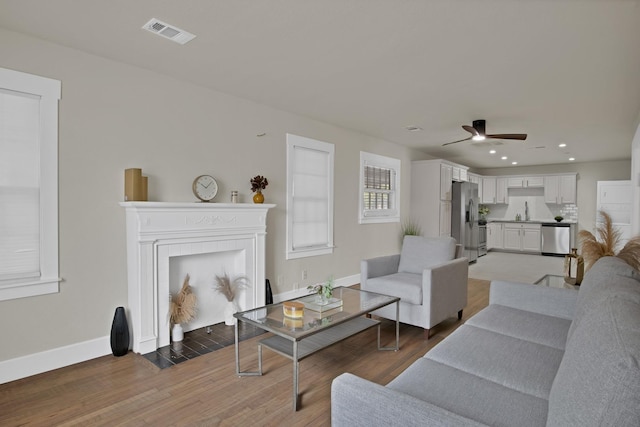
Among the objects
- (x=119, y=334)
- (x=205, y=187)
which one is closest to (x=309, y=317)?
(x=119, y=334)

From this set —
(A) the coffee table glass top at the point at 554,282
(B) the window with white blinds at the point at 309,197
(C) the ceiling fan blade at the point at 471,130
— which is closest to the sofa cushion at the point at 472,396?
(A) the coffee table glass top at the point at 554,282

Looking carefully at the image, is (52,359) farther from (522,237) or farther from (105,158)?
(522,237)

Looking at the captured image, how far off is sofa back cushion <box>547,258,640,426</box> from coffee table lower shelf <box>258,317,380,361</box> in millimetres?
1479

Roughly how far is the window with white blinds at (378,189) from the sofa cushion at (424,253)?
67.2 inches

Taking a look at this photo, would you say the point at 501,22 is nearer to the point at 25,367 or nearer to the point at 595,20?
the point at 595,20

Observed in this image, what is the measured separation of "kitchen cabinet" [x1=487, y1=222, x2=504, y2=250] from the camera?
10141 mm

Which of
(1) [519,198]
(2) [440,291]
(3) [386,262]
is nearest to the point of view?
(2) [440,291]

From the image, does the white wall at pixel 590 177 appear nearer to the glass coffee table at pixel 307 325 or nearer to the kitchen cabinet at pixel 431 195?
the kitchen cabinet at pixel 431 195

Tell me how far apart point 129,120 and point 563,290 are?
3.74 m

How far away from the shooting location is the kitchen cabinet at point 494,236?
33.3 ft

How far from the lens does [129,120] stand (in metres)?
3.11

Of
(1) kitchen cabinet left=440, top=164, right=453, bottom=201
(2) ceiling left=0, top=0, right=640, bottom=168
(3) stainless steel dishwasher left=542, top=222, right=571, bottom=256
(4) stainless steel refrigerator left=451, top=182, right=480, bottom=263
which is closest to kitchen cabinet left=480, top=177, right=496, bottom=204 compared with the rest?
(3) stainless steel dishwasher left=542, top=222, right=571, bottom=256

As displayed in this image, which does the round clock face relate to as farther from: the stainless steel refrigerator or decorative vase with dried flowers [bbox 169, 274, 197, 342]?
the stainless steel refrigerator

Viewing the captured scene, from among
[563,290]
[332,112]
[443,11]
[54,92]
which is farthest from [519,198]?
[54,92]
